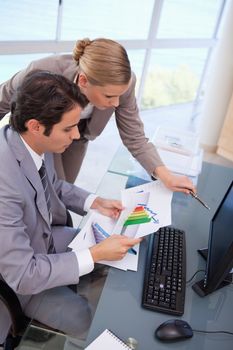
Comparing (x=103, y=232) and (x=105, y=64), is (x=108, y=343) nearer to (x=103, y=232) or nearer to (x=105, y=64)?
(x=103, y=232)

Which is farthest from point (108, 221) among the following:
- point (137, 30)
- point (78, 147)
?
point (137, 30)

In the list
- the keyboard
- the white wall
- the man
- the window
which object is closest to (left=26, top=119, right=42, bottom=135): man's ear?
the man

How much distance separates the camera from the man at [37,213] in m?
0.91

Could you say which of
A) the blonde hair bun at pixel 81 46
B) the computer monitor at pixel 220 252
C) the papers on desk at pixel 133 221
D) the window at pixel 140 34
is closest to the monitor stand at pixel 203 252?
the computer monitor at pixel 220 252

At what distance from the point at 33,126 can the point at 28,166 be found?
12 cm

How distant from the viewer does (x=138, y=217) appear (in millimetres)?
Answer: 1164

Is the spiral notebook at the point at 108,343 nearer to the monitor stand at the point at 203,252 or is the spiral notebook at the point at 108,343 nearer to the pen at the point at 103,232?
the pen at the point at 103,232

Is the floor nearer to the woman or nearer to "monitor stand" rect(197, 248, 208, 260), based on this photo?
the woman

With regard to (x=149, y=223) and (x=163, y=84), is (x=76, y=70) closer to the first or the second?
(x=149, y=223)

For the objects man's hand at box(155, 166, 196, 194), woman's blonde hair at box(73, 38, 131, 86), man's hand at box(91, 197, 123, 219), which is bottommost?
man's hand at box(91, 197, 123, 219)

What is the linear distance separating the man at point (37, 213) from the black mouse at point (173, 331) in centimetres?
21

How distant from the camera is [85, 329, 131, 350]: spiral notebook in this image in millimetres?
816

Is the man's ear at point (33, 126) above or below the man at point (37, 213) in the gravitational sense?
above

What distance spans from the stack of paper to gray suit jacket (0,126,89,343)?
0.72 meters
